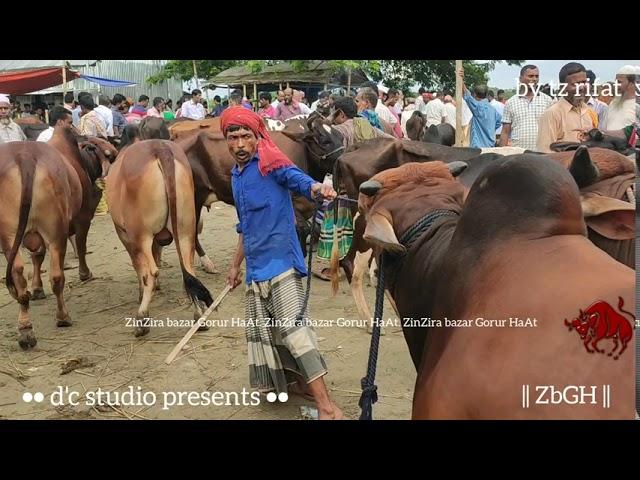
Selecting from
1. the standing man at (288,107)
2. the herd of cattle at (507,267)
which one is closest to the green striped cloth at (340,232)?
the herd of cattle at (507,267)

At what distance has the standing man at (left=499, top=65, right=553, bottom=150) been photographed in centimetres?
545

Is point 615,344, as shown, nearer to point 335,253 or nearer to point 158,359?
point 335,253

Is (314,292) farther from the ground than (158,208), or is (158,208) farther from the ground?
(158,208)

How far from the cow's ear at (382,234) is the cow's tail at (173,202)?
2732 mm

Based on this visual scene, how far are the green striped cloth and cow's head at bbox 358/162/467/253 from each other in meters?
1.91

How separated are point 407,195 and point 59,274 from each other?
12.4 ft

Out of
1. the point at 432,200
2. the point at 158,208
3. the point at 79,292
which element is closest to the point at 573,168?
the point at 432,200

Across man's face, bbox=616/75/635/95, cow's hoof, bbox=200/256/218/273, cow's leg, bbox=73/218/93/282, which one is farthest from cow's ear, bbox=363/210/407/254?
cow's leg, bbox=73/218/93/282

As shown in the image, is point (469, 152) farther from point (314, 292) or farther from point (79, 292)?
point (79, 292)

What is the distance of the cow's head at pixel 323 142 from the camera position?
6.30 m

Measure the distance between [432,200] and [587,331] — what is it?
3.16 ft

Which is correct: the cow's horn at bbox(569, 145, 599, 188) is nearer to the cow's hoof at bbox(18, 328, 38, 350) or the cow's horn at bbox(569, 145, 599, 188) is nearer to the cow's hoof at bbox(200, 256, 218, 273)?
the cow's hoof at bbox(18, 328, 38, 350)

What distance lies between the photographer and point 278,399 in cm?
375

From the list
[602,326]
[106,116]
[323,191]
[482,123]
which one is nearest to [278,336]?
[323,191]
